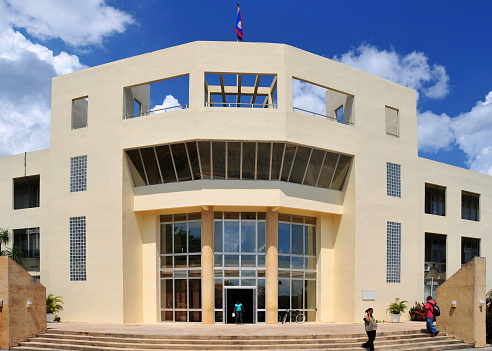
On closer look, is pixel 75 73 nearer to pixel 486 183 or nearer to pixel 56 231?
pixel 56 231

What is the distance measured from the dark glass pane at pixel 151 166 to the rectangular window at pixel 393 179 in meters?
13.7

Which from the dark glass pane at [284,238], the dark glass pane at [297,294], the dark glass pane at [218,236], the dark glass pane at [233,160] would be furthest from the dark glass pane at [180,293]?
the dark glass pane at [233,160]

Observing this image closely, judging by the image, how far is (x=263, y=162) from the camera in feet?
96.5

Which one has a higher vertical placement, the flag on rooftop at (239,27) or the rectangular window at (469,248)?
the flag on rooftop at (239,27)

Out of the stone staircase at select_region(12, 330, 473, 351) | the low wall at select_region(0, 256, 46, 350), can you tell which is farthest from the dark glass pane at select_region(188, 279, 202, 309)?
the low wall at select_region(0, 256, 46, 350)

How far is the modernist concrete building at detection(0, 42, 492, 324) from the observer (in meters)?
29.2

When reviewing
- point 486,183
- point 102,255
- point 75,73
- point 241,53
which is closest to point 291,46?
point 241,53

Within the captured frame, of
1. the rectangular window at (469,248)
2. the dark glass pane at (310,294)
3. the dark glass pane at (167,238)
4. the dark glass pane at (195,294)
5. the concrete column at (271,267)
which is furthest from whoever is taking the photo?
the rectangular window at (469,248)

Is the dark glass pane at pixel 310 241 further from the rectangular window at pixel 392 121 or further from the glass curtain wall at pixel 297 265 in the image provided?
the rectangular window at pixel 392 121

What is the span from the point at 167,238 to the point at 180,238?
0.93 meters

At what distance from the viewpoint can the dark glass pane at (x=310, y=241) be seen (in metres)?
32.5

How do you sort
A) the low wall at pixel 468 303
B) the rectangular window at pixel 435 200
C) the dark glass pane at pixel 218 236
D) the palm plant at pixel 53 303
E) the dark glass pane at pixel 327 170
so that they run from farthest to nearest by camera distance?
the rectangular window at pixel 435 200, the dark glass pane at pixel 327 170, the dark glass pane at pixel 218 236, the palm plant at pixel 53 303, the low wall at pixel 468 303

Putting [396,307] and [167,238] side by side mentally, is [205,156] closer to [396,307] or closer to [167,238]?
[167,238]

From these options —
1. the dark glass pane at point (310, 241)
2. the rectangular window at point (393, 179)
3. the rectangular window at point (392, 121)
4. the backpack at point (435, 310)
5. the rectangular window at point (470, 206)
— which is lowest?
the backpack at point (435, 310)
